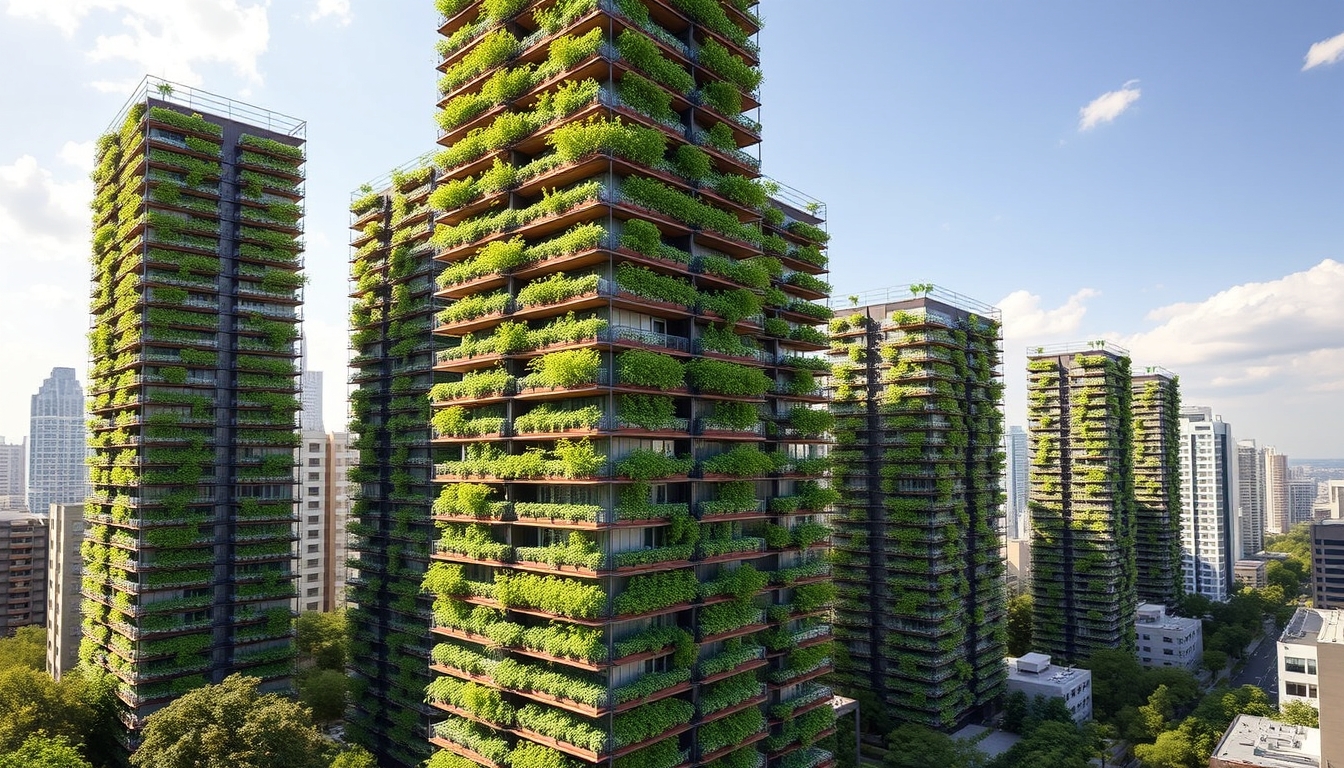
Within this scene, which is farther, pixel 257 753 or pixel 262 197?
pixel 262 197

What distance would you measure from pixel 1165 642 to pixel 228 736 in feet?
377

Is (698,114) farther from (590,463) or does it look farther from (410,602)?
(410,602)

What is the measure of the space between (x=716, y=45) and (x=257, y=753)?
4960 cm

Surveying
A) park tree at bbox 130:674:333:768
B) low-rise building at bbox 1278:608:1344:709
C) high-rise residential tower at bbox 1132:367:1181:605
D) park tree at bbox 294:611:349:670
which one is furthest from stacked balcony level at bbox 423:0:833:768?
high-rise residential tower at bbox 1132:367:1181:605

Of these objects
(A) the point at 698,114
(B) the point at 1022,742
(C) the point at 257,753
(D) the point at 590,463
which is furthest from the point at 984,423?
(C) the point at 257,753

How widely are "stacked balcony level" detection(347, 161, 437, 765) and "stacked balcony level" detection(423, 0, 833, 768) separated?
18.5m

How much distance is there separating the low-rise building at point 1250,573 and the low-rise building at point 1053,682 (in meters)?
115

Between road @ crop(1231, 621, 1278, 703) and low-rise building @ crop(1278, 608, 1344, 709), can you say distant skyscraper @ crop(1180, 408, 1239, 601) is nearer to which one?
road @ crop(1231, 621, 1278, 703)

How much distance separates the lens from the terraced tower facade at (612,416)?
36969mm

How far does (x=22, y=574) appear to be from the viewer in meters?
108

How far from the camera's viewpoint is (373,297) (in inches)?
2889

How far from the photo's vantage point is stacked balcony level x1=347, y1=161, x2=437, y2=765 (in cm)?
6319

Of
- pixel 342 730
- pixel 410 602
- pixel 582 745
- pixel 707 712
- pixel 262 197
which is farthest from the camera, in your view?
pixel 342 730

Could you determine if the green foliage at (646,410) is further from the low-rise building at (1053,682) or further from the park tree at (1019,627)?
the park tree at (1019,627)
